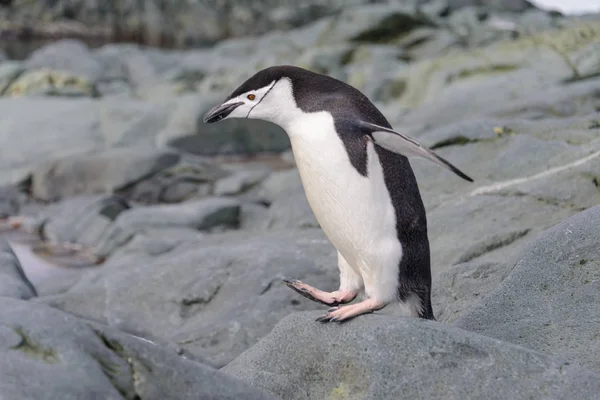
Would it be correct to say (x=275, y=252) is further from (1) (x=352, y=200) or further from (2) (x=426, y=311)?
(1) (x=352, y=200)

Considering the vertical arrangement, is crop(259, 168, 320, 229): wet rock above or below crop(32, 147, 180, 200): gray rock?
above

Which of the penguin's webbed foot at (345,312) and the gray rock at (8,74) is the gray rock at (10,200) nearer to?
the gray rock at (8,74)

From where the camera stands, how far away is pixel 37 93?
40.2ft

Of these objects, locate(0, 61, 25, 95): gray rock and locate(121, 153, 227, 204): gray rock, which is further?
locate(0, 61, 25, 95): gray rock

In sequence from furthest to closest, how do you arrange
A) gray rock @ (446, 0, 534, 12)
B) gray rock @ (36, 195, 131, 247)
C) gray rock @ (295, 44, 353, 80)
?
gray rock @ (446, 0, 534, 12) → gray rock @ (295, 44, 353, 80) → gray rock @ (36, 195, 131, 247)

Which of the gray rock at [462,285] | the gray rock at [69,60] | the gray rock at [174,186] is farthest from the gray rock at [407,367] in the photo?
the gray rock at [69,60]

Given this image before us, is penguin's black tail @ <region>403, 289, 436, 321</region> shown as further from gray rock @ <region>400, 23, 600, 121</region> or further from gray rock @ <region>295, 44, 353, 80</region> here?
gray rock @ <region>295, 44, 353, 80</region>

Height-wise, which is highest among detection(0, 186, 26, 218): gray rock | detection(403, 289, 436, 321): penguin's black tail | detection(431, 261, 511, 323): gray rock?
detection(403, 289, 436, 321): penguin's black tail

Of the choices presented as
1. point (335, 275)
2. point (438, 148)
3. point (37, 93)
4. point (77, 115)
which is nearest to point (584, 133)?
point (438, 148)

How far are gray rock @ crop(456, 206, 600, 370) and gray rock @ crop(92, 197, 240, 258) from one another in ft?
14.2

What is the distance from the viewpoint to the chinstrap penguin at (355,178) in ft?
8.13

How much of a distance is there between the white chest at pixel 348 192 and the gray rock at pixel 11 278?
187 cm

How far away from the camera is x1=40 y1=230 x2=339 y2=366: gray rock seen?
396cm

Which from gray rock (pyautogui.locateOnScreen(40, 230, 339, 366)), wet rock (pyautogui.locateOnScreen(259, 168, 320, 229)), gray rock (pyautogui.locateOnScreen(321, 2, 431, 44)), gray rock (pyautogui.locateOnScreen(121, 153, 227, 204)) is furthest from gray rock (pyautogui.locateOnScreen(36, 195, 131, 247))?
gray rock (pyautogui.locateOnScreen(321, 2, 431, 44))
